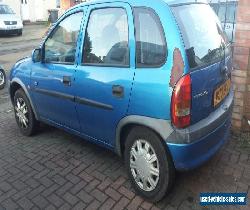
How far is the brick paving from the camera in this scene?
3414 millimetres

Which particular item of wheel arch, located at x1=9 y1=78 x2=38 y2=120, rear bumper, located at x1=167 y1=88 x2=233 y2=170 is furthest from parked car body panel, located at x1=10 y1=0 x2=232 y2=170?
wheel arch, located at x1=9 y1=78 x2=38 y2=120

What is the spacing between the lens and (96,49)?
366cm

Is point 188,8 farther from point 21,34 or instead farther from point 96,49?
point 21,34

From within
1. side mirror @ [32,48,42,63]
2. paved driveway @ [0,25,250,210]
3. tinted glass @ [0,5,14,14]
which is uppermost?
tinted glass @ [0,5,14,14]

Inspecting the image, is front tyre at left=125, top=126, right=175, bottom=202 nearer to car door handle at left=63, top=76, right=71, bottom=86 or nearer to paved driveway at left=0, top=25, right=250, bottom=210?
paved driveway at left=0, top=25, right=250, bottom=210

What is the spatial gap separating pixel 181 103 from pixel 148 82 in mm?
370

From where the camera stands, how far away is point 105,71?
345cm

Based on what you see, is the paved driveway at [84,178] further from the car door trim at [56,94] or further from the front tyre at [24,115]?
the car door trim at [56,94]

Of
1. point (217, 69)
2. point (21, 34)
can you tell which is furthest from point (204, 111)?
point (21, 34)

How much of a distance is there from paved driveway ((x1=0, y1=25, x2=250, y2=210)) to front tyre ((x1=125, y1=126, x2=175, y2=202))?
0.52ft

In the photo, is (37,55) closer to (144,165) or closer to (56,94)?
(56,94)

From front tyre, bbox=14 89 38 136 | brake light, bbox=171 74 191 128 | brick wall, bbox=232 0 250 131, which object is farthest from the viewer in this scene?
front tyre, bbox=14 89 38 136

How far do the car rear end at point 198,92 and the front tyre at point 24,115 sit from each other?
8.91 ft

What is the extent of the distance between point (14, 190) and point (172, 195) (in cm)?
174
